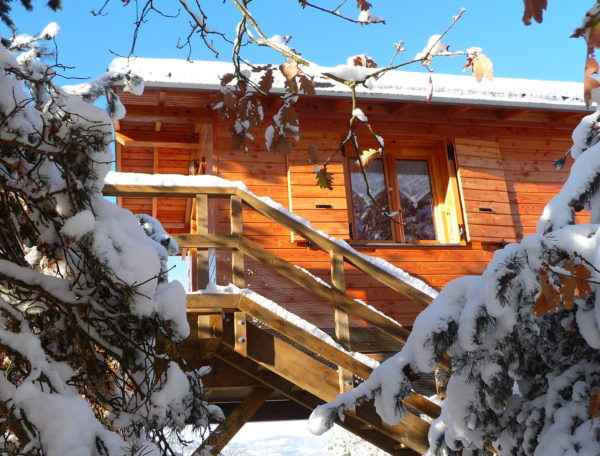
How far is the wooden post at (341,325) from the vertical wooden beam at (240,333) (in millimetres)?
743

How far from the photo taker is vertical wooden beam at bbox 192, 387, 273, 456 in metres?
5.73

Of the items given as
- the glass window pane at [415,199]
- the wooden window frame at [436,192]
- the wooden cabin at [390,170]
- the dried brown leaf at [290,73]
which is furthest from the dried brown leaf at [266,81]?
the glass window pane at [415,199]

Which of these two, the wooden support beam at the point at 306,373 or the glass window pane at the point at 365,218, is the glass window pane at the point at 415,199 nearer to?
the glass window pane at the point at 365,218

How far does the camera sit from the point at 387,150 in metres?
9.38

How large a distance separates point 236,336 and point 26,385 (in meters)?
3.22

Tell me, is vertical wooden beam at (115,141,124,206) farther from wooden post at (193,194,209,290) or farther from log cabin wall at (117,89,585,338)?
wooden post at (193,194,209,290)

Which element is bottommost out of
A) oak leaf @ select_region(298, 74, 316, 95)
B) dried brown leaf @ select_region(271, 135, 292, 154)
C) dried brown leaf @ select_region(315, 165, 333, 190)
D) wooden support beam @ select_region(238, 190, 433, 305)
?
wooden support beam @ select_region(238, 190, 433, 305)

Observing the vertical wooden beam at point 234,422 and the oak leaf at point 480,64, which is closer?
the oak leaf at point 480,64

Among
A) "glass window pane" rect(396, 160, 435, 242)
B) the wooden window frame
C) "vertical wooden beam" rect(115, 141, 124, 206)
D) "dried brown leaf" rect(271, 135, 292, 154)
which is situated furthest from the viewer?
"vertical wooden beam" rect(115, 141, 124, 206)

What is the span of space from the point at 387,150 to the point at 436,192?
91cm

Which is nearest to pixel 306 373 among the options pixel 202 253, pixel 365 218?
pixel 202 253

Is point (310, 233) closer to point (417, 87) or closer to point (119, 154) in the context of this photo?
point (417, 87)

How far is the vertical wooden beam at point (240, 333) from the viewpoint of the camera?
17.3 ft

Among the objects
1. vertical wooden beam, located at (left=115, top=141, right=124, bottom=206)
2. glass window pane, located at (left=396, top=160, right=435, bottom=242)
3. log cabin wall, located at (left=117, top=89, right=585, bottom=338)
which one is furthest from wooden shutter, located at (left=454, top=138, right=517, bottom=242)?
vertical wooden beam, located at (left=115, top=141, right=124, bottom=206)
